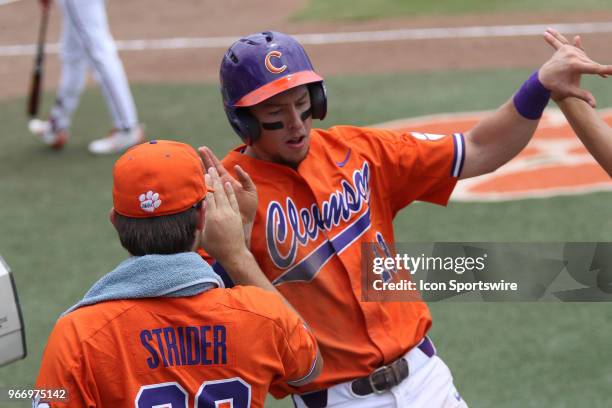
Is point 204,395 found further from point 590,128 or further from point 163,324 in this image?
point 590,128

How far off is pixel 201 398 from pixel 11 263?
4.32 m

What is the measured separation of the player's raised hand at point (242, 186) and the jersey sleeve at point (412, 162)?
0.57 m

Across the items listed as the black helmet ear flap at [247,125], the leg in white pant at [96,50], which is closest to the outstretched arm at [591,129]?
the black helmet ear flap at [247,125]

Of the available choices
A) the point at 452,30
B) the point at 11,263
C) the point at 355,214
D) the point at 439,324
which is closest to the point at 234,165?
the point at 355,214

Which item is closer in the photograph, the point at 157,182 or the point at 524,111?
the point at 157,182

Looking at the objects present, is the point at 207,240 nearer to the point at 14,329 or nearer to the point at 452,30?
the point at 14,329

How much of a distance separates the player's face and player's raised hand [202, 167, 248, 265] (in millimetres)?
424

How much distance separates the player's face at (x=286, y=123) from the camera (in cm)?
328

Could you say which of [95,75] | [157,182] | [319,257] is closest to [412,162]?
[319,257]

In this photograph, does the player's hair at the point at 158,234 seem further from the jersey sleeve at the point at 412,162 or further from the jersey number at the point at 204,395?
the jersey sleeve at the point at 412,162

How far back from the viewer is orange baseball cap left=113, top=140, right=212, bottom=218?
2.59 meters

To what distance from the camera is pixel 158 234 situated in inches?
102

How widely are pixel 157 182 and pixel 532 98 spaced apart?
1.45 m

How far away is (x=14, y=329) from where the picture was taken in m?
2.86
